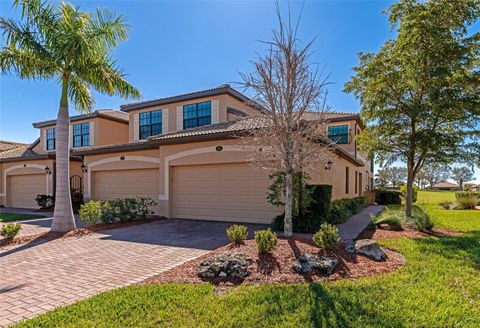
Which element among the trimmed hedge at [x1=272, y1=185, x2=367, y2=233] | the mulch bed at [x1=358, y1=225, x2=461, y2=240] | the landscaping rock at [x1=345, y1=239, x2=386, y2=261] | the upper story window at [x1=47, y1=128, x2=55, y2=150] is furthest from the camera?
the upper story window at [x1=47, y1=128, x2=55, y2=150]

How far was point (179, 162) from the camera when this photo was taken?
43.9 ft

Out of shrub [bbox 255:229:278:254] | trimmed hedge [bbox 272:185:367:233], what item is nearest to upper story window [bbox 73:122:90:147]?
trimmed hedge [bbox 272:185:367:233]

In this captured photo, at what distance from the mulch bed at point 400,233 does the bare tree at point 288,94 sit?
9.51ft

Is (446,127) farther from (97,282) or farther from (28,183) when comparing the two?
(28,183)

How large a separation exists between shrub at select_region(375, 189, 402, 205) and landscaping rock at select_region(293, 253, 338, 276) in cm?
2248

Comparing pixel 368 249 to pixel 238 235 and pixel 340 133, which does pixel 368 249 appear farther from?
pixel 340 133

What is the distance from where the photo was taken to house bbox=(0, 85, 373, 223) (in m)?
12.1

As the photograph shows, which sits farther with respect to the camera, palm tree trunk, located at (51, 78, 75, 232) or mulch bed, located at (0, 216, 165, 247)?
palm tree trunk, located at (51, 78, 75, 232)

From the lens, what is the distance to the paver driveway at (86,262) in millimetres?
4574

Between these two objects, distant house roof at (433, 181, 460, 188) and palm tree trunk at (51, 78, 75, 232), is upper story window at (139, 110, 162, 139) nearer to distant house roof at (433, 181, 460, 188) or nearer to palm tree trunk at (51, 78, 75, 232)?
palm tree trunk at (51, 78, 75, 232)

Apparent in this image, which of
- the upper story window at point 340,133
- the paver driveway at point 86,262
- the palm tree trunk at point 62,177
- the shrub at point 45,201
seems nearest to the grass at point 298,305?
the paver driveway at point 86,262

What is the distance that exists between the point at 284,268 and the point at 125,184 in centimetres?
1256

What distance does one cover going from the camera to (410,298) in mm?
4188

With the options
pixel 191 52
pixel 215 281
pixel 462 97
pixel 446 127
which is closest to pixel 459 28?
pixel 462 97
